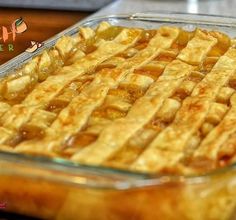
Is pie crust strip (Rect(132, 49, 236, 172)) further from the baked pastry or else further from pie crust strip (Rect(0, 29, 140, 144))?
pie crust strip (Rect(0, 29, 140, 144))

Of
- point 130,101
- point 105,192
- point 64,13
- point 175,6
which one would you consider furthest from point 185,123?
point 64,13

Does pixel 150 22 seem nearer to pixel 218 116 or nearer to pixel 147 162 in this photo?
pixel 218 116

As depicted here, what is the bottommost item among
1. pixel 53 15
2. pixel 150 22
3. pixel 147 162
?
pixel 53 15

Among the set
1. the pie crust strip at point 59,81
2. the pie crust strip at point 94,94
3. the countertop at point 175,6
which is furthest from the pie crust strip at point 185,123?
the countertop at point 175,6

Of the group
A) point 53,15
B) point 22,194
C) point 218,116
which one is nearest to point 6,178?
point 22,194

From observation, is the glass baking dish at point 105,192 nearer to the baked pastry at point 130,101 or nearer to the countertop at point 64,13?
the baked pastry at point 130,101
